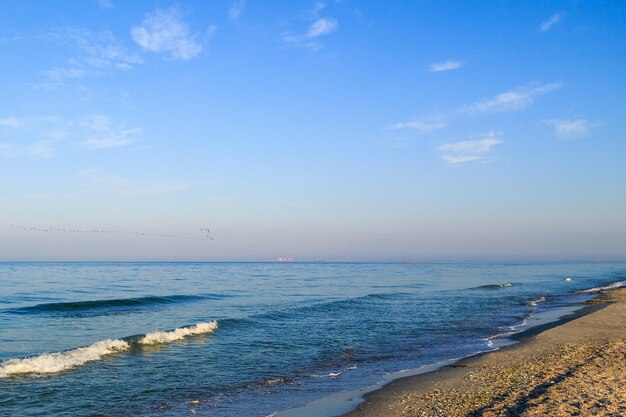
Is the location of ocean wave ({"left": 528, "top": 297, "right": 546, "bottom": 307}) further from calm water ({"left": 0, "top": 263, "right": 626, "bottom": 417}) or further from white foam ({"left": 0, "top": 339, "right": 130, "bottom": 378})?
white foam ({"left": 0, "top": 339, "right": 130, "bottom": 378})

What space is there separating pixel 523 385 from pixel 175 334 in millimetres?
13776

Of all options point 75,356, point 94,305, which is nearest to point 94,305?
point 94,305

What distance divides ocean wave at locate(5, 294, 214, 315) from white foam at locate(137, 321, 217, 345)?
1160 cm

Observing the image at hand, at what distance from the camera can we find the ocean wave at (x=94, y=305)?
2856 cm

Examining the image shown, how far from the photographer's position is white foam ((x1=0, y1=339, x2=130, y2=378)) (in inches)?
539

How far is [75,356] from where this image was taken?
1549cm

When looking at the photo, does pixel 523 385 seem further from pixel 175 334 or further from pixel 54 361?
pixel 175 334

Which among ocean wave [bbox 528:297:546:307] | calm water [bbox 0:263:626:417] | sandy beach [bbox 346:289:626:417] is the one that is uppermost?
sandy beach [bbox 346:289:626:417]

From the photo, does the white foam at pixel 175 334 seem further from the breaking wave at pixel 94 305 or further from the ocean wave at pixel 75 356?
the breaking wave at pixel 94 305

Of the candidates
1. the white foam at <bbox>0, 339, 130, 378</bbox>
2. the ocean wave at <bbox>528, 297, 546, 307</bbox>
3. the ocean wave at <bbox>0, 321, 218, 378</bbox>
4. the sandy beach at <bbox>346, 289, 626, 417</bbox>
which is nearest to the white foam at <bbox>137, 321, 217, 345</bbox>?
the ocean wave at <bbox>0, 321, 218, 378</bbox>

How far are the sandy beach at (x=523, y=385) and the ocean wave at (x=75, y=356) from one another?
373 inches

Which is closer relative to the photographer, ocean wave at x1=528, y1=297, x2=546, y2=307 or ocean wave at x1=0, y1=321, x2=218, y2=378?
ocean wave at x1=0, y1=321, x2=218, y2=378

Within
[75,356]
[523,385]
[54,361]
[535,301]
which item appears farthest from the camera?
[535,301]

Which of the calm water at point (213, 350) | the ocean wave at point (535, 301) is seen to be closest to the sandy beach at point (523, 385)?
the calm water at point (213, 350)
